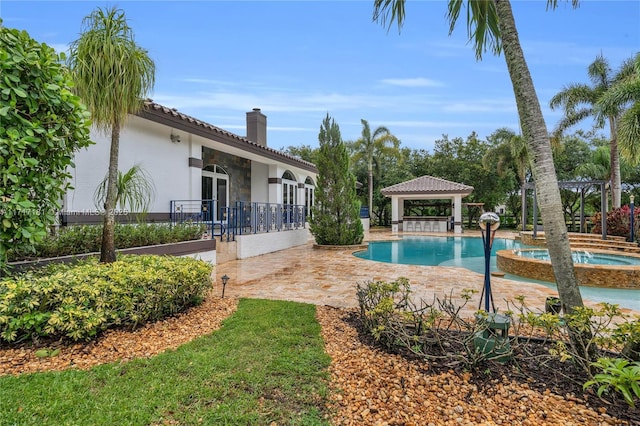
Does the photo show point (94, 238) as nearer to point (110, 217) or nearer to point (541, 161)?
point (110, 217)

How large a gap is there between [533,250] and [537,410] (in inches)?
459

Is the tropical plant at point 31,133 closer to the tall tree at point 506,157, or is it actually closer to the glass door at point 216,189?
the glass door at point 216,189

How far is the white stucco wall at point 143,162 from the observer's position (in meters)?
8.28

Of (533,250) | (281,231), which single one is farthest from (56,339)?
(533,250)

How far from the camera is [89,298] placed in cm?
390

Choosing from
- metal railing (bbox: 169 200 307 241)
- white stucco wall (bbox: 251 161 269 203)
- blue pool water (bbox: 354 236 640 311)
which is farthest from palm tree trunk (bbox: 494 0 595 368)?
white stucco wall (bbox: 251 161 269 203)

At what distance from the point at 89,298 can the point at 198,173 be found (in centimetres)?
824

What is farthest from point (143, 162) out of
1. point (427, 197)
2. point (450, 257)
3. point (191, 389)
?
point (427, 197)

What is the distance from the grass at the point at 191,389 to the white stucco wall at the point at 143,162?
21.0 ft

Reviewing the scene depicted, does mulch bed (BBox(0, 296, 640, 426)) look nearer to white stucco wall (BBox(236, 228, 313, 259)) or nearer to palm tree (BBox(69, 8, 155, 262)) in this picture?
palm tree (BBox(69, 8, 155, 262))

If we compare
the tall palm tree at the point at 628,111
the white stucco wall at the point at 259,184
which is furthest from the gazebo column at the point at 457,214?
the white stucco wall at the point at 259,184

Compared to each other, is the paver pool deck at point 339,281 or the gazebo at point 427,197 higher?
the gazebo at point 427,197

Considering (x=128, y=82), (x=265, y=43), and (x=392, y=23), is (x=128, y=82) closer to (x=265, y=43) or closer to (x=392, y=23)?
(x=392, y=23)

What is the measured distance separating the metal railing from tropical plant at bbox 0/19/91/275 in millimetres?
5277
